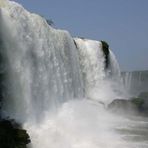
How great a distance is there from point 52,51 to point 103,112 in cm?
594

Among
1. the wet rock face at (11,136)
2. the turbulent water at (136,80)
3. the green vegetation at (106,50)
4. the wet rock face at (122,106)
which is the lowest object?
the turbulent water at (136,80)

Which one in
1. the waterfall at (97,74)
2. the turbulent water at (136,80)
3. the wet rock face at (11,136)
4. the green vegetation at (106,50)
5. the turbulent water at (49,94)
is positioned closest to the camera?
the wet rock face at (11,136)

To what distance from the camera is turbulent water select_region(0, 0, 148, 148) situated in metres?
14.8

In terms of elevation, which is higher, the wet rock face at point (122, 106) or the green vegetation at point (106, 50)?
the green vegetation at point (106, 50)

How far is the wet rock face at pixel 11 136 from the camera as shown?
12586 millimetres

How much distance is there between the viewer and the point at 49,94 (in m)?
18.9

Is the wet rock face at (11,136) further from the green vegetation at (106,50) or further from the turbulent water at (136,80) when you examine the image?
the turbulent water at (136,80)

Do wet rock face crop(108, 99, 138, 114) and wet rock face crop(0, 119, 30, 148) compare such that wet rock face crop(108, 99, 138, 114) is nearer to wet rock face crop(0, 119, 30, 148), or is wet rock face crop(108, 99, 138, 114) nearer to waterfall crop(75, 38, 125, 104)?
waterfall crop(75, 38, 125, 104)

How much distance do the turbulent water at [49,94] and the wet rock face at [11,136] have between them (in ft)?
2.35

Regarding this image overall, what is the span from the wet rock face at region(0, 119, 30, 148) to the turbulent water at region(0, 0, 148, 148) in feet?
2.35

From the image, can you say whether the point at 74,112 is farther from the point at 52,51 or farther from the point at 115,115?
the point at 115,115

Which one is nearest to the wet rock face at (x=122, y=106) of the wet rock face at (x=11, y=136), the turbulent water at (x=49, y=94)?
the turbulent water at (x=49, y=94)

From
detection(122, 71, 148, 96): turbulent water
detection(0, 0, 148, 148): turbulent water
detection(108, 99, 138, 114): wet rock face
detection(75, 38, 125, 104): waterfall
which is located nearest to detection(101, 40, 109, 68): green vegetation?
detection(75, 38, 125, 104): waterfall

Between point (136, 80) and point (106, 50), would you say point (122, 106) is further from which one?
point (136, 80)
